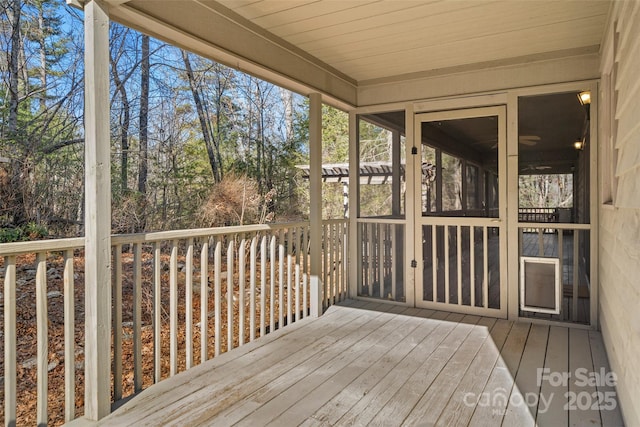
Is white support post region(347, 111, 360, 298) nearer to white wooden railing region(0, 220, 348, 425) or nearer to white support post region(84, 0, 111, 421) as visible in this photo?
white wooden railing region(0, 220, 348, 425)

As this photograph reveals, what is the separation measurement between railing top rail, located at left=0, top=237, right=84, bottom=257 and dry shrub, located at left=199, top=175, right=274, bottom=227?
4462mm

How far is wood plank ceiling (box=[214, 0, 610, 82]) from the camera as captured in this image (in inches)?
105

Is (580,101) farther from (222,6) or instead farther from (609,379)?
(222,6)

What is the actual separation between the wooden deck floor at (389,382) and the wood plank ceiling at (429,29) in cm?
239

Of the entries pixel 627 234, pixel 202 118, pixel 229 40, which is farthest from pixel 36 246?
pixel 202 118

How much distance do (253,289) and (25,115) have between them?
4.19m

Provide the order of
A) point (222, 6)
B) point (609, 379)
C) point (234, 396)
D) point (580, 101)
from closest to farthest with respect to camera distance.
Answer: point (234, 396)
point (609, 379)
point (222, 6)
point (580, 101)

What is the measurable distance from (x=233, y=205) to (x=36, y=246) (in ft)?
16.3

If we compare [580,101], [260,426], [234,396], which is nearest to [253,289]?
[234,396]

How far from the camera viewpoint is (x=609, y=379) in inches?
99.0

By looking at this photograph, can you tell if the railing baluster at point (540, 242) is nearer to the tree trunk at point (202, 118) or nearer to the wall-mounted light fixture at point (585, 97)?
the wall-mounted light fixture at point (585, 97)

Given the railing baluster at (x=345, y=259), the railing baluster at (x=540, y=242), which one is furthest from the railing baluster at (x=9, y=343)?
the railing baluster at (x=540, y=242)

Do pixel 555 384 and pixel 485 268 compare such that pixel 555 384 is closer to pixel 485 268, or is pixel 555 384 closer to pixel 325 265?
pixel 485 268

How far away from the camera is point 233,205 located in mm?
6797
